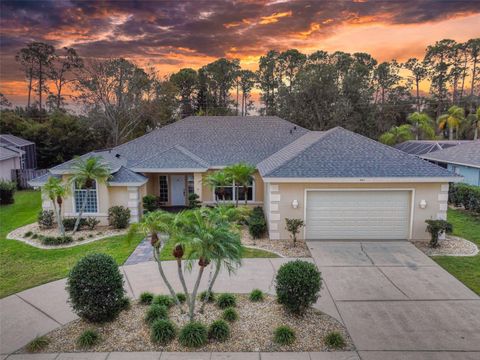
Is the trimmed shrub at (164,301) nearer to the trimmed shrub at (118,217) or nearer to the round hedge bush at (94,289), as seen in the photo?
the round hedge bush at (94,289)

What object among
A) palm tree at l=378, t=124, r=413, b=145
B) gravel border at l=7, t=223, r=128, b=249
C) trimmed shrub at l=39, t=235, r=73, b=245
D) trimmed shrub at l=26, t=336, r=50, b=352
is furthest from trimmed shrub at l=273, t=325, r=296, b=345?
palm tree at l=378, t=124, r=413, b=145

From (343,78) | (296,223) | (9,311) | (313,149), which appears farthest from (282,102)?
(9,311)

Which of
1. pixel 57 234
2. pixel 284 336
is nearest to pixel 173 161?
pixel 57 234

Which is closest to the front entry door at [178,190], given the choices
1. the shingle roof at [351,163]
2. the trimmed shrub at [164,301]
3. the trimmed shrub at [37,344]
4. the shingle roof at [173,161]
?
the shingle roof at [173,161]

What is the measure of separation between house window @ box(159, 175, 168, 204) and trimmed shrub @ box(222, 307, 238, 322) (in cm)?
1241

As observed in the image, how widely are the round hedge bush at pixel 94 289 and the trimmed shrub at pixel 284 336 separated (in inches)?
134

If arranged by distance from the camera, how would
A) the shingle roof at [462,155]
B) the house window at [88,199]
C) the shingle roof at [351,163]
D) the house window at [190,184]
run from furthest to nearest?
the shingle roof at [462,155], the house window at [190,184], the house window at [88,199], the shingle roof at [351,163]

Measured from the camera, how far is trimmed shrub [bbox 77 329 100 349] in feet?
20.7

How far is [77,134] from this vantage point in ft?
101

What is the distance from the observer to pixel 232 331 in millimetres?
6715

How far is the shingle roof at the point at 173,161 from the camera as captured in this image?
16.9m

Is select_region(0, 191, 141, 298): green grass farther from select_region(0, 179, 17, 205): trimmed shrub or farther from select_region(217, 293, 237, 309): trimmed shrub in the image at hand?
select_region(0, 179, 17, 205): trimmed shrub

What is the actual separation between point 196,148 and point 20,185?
608 inches

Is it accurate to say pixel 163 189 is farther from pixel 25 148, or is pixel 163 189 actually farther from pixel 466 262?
A: pixel 25 148
